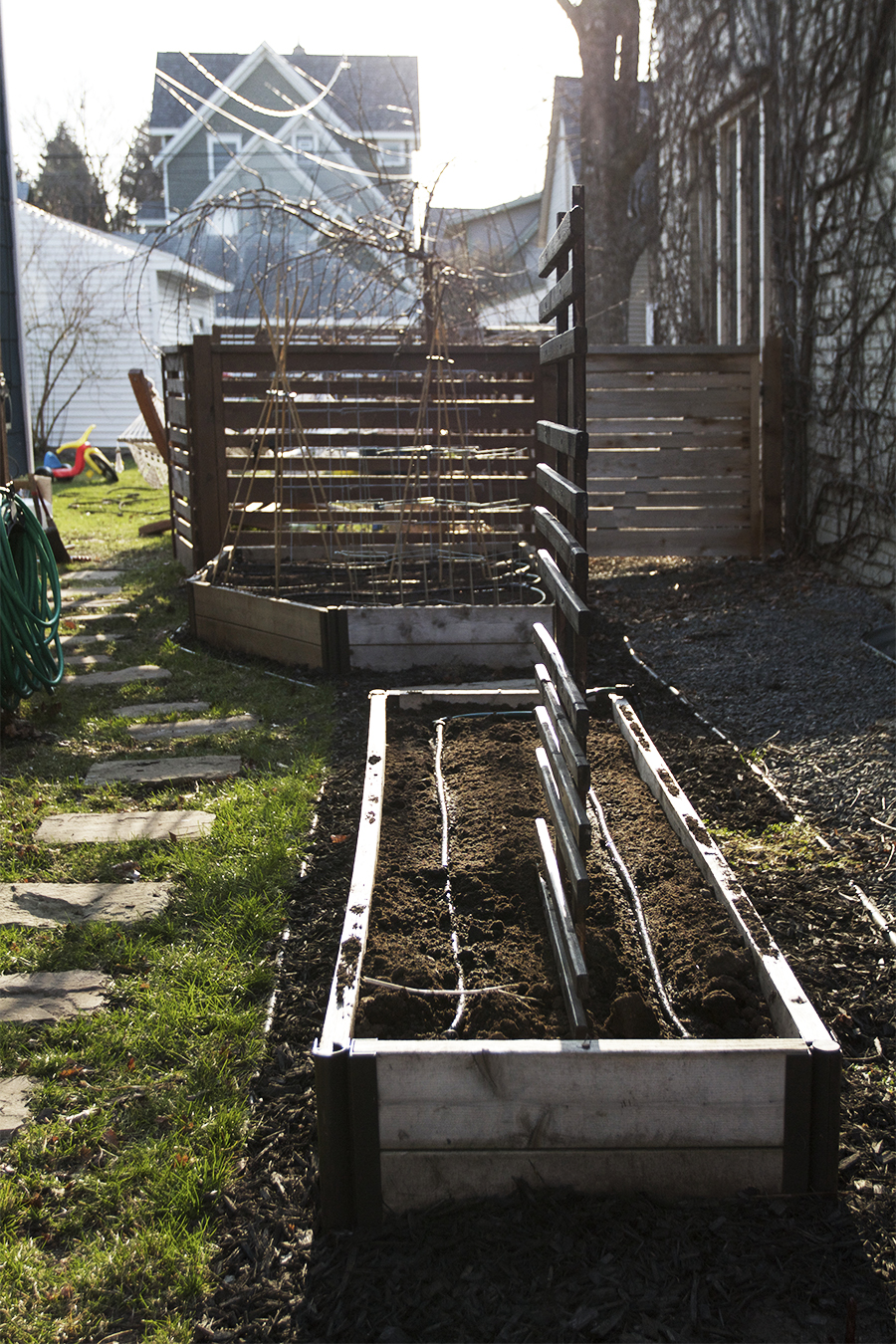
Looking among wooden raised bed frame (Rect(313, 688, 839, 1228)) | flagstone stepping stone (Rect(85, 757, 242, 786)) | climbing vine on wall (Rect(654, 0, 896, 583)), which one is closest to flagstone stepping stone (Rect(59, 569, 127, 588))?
flagstone stepping stone (Rect(85, 757, 242, 786))

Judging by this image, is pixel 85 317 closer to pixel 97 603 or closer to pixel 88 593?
pixel 88 593

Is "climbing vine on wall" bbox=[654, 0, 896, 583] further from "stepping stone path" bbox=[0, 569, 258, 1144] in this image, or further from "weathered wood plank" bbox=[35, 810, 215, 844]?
"weathered wood plank" bbox=[35, 810, 215, 844]

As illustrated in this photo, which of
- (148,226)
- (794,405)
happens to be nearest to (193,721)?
(794,405)

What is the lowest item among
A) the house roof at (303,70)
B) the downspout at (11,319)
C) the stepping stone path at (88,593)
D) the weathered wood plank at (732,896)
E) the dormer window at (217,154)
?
the weathered wood plank at (732,896)

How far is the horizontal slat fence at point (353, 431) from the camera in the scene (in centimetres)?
696

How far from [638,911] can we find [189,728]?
2.48 meters

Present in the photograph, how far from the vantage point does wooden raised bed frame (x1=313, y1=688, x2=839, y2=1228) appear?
5.79 feet

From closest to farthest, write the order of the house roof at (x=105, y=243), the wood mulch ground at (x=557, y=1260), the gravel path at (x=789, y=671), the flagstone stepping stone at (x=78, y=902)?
the wood mulch ground at (x=557, y=1260), the flagstone stepping stone at (x=78, y=902), the gravel path at (x=789, y=671), the house roof at (x=105, y=243)

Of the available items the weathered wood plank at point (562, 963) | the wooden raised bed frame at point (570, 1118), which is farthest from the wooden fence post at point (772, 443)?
the wooden raised bed frame at point (570, 1118)

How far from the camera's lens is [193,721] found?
456 cm

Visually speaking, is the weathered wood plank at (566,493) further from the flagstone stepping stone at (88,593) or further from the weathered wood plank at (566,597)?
the flagstone stepping stone at (88,593)

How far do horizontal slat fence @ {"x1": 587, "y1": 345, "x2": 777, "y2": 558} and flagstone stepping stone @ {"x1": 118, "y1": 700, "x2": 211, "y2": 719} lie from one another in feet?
12.5

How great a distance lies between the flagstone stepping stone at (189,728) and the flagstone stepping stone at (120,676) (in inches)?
29.8

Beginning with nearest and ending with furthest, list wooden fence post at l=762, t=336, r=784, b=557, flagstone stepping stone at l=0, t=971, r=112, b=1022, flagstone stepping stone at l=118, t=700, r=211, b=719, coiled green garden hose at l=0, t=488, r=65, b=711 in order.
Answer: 1. flagstone stepping stone at l=0, t=971, r=112, b=1022
2. coiled green garden hose at l=0, t=488, r=65, b=711
3. flagstone stepping stone at l=118, t=700, r=211, b=719
4. wooden fence post at l=762, t=336, r=784, b=557
